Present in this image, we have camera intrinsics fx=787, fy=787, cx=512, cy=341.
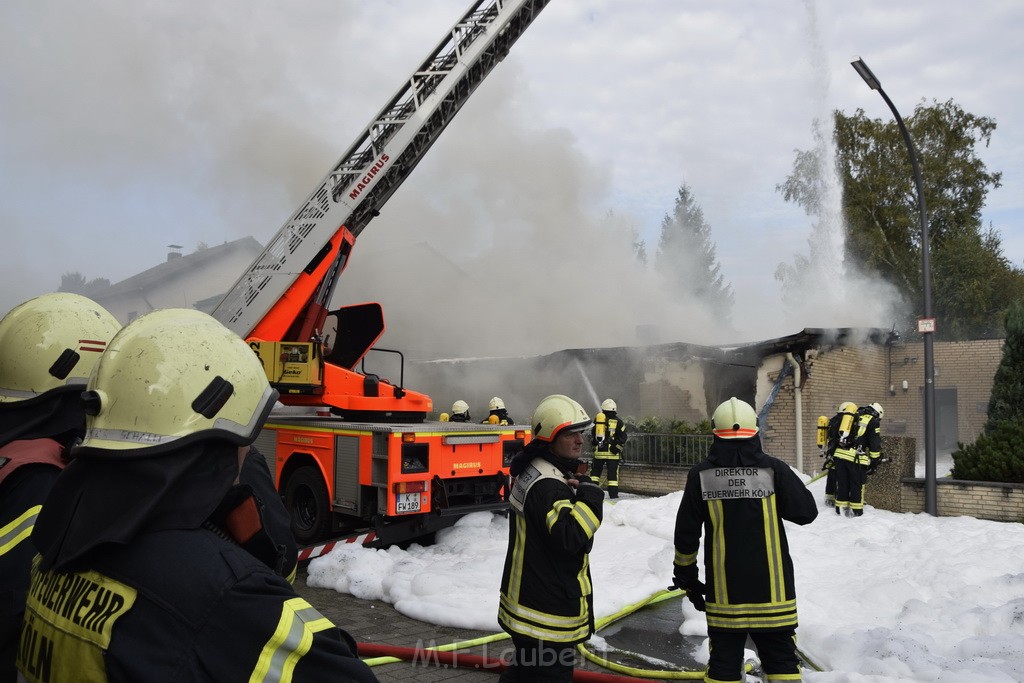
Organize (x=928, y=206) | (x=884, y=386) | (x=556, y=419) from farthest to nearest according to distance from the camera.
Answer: (x=928, y=206), (x=884, y=386), (x=556, y=419)

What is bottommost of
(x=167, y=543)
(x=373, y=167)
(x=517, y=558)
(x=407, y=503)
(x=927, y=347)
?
(x=407, y=503)

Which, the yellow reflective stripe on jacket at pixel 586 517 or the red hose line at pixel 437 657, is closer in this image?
the yellow reflective stripe on jacket at pixel 586 517

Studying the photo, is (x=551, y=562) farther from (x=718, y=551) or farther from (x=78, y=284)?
(x=78, y=284)

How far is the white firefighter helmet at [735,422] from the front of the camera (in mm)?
4137

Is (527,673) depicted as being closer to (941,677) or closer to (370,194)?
(941,677)

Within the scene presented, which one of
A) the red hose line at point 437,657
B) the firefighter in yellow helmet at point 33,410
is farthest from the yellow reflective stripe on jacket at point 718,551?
the firefighter in yellow helmet at point 33,410

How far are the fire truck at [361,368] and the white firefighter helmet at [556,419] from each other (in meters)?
3.99

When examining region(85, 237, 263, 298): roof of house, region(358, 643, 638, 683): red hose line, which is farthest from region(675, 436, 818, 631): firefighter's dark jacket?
region(85, 237, 263, 298): roof of house

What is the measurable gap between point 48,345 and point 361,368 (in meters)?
7.26

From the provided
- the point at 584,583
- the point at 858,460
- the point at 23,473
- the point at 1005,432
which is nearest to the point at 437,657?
the point at 584,583

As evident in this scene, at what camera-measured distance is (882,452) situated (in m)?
11.1

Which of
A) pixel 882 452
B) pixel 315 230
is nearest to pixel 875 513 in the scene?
pixel 882 452

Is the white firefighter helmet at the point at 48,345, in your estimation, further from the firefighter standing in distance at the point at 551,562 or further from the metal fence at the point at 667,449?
the metal fence at the point at 667,449

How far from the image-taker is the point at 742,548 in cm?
391
